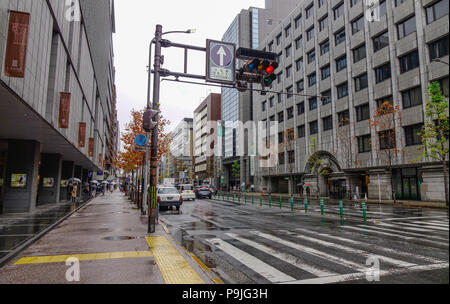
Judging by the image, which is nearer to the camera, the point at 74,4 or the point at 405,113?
the point at 74,4

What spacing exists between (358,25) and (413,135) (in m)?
16.5

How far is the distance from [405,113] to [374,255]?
2638cm

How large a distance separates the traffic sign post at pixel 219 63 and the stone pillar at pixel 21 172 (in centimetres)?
1502

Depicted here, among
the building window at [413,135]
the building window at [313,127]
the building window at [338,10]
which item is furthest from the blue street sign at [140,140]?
the building window at [338,10]

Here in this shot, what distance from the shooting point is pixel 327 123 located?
40781 mm

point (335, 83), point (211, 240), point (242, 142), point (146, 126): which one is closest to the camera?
point (211, 240)

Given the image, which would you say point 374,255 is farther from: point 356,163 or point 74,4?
point 356,163

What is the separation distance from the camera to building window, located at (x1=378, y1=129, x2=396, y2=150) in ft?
94.1

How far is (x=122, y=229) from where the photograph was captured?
1158cm

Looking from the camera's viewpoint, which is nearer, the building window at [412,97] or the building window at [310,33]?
the building window at [412,97]

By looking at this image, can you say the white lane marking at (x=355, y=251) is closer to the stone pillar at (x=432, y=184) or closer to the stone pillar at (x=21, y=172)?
the stone pillar at (x=21, y=172)

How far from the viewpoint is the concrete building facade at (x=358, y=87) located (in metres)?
27.1

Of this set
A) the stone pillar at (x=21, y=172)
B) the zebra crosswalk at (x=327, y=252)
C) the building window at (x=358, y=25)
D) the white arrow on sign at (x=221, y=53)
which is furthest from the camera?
the building window at (x=358, y=25)
